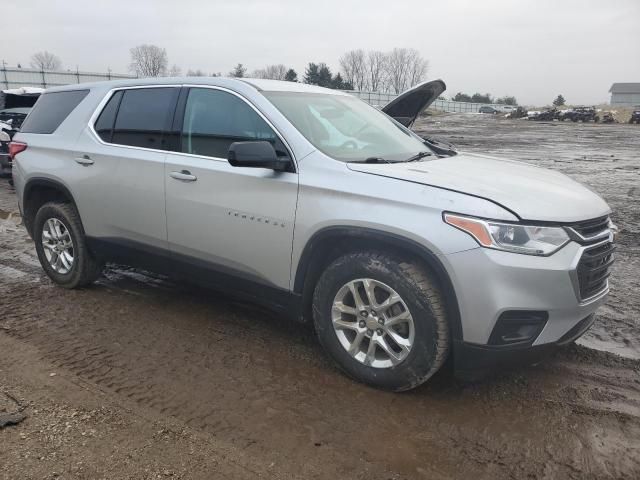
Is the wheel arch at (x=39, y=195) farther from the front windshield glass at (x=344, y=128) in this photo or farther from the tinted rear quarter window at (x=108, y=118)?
the front windshield glass at (x=344, y=128)

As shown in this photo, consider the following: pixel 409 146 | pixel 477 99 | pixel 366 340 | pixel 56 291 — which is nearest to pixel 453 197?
pixel 366 340

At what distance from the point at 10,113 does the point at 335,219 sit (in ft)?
36.5

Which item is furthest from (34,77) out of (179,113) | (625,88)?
(625,88)

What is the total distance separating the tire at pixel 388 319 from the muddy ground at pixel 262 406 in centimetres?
15

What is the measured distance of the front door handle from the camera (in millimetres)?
3831

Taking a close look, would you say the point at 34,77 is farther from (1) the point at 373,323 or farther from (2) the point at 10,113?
(1) the point at 373,323

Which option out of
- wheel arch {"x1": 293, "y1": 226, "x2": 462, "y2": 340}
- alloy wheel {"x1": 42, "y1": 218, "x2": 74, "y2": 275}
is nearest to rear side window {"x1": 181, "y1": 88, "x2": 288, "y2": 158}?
wheel arch {"x1": 293, "y1": 226, "x2": 462, "y2": 340}

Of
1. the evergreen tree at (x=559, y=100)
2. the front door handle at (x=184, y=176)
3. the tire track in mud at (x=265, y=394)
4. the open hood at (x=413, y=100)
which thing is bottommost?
the evergreen tree at (x=559, y=100)

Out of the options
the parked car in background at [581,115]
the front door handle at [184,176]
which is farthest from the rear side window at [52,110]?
the parked car in background at [581,115]

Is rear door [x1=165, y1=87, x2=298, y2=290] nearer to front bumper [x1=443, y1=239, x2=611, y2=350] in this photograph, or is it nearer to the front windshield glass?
the front windshield glass

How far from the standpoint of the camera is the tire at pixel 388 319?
116 inches

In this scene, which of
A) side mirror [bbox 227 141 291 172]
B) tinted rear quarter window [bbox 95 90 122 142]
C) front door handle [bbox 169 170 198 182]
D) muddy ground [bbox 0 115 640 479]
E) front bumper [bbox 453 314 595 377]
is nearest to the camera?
muddy ground [bbox 0 115 640 479]

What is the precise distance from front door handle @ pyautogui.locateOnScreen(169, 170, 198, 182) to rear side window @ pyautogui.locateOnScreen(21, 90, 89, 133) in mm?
1604

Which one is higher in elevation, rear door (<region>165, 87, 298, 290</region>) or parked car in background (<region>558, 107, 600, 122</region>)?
rear door (<region>165, 87, 298, 290</region>)
